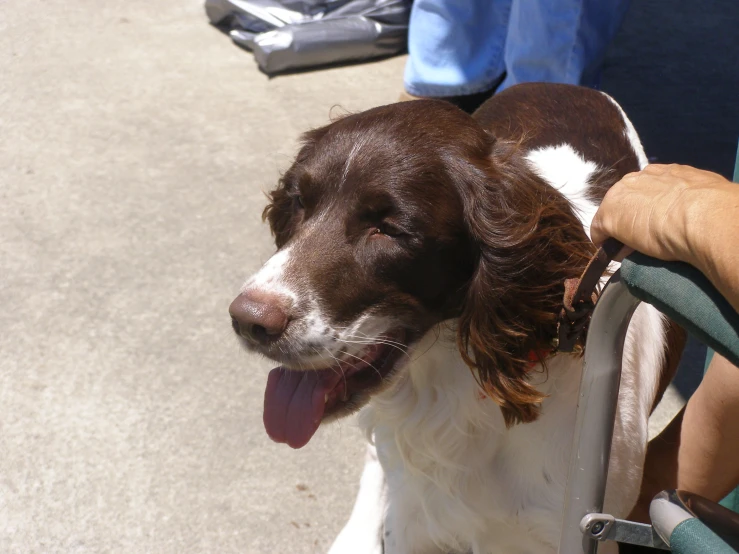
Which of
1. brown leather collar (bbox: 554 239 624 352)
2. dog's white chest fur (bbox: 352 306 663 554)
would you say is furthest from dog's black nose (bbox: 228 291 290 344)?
brown leather collar (bbox: 554 239 624 352)

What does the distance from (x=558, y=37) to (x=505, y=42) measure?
62 centimetres

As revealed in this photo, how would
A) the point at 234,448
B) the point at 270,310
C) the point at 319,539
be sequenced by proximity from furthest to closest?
the point at 234,448
the point at 319,539
the point at 270,310

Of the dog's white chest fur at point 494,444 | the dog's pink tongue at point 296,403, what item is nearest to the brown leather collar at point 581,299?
the dog's white chest fur at point 494,444

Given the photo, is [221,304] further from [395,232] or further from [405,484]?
[395,232]

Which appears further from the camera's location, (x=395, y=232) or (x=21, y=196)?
(x=21, y=196)

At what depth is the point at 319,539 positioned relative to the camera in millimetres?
2697

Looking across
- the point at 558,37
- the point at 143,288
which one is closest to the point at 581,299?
the point at 143,288

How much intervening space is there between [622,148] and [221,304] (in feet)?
5.25

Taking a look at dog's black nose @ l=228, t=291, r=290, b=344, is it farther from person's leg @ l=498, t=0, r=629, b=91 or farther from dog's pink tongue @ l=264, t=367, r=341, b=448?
person's leg @ l=498, t=0, r=629, b=91

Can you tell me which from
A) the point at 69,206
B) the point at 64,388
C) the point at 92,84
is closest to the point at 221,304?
the point at 64,388

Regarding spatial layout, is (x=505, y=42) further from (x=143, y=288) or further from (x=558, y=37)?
(x=143, y=288)

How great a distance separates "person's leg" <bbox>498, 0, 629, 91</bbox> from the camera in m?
3.78

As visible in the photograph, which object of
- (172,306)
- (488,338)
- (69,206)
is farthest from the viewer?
(69,206)

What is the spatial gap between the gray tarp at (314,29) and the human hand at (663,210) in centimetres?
375
